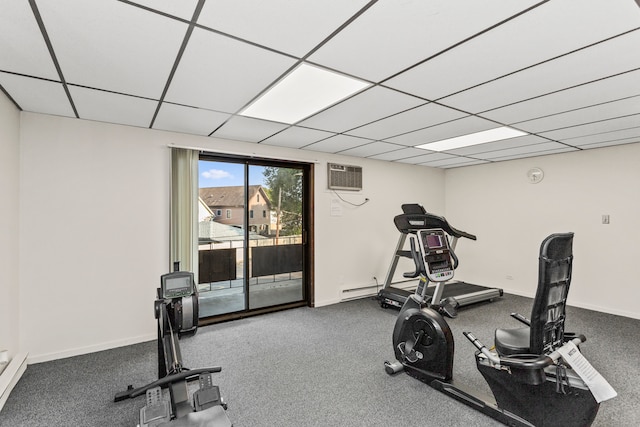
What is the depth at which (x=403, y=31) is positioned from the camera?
1614 mm

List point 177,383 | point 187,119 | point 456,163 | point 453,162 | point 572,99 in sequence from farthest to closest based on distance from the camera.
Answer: point 456,163
point 453,162
point 187,119
point 572,99
point 177,383

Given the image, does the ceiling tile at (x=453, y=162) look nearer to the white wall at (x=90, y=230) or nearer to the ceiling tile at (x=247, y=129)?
the ceiling tile at (x=247, y=129)

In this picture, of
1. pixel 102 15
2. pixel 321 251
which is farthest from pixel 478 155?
pixel 102 15

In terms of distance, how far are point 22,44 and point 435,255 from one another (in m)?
3.56

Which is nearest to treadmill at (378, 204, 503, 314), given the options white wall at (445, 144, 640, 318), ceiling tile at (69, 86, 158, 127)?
white wall at (445, 144, 640, 318)

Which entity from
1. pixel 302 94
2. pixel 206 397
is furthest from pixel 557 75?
pixel 206 397

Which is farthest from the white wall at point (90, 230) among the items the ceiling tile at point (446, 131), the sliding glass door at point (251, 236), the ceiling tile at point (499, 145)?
the ceiling tile at point (499, 145)

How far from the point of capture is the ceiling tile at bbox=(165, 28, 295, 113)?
176 centimetres

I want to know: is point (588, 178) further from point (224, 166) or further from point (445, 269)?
point (224, 166)

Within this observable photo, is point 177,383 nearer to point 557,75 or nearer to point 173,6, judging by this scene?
point 173,6

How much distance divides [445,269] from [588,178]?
301cm

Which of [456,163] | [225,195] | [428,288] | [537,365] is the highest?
[456,163]

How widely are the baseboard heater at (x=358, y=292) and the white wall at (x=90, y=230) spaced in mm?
2621

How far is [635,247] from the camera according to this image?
13.7 ft
